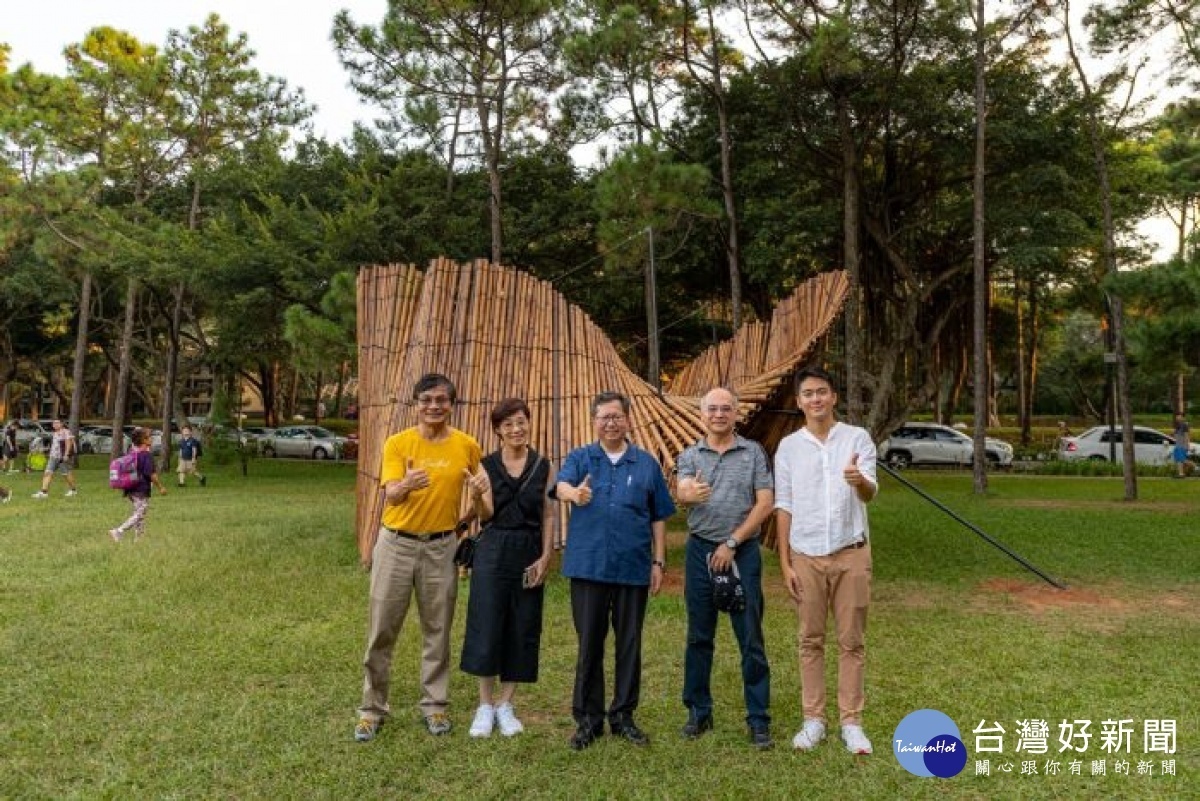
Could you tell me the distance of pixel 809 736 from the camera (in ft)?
11.2

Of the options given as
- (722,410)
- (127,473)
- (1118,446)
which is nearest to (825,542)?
(722,410)

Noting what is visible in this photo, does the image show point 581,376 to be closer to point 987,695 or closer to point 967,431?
point 987,695

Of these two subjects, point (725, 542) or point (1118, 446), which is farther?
point (1118, 446)

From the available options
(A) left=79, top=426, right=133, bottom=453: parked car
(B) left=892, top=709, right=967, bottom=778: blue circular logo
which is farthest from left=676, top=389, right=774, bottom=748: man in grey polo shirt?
(A) left=79, top=426, right=133, bottom=453: parked car

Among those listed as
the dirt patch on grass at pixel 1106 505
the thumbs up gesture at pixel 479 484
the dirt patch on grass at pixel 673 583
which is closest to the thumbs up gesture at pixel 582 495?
the thumbs up gesture at pixel 479 484

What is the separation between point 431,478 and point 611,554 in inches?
31.0

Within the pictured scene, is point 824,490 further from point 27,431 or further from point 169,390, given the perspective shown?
point 27,431

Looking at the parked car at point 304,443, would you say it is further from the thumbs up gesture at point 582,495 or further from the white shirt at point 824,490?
the white shirt at point 824,490

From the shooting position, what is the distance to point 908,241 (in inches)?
717

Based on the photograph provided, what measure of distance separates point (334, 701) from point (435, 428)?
147cm

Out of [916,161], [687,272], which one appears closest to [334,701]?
[687,272]

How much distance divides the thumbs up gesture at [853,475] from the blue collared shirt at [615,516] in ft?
2.29

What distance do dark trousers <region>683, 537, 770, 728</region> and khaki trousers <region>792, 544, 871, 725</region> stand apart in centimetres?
16

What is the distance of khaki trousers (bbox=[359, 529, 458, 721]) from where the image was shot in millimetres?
3523
